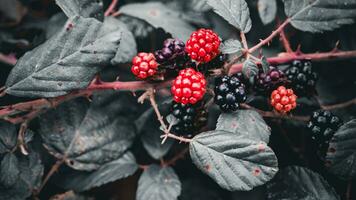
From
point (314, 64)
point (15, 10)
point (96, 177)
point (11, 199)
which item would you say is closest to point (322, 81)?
point (314, 64)

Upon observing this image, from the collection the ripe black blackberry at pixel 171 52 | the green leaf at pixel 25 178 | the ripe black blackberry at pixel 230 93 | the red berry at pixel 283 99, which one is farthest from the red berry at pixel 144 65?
the green leaf at pixel 25 178

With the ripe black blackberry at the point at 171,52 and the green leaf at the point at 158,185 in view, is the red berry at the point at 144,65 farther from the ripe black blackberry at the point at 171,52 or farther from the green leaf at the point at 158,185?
the green leaf at the point at 158,185

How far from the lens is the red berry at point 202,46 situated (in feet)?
2.90

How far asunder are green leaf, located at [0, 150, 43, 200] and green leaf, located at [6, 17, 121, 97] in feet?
0.78

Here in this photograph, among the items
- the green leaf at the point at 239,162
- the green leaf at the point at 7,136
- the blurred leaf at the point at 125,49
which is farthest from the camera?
the blurred leaf at the point at 125,49

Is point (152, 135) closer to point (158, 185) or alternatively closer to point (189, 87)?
point (158, 185)

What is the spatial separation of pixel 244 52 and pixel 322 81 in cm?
40

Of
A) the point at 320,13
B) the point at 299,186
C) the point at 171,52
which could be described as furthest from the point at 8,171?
the point at 320,13

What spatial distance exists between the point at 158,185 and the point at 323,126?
466 millimetres

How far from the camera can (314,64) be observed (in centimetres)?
124

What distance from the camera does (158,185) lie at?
3.56 ft

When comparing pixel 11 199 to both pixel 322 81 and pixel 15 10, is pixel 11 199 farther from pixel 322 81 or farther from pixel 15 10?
pixel 322 81

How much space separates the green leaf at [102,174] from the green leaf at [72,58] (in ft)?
Result: 1.08

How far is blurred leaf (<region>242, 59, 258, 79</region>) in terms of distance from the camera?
918mm
